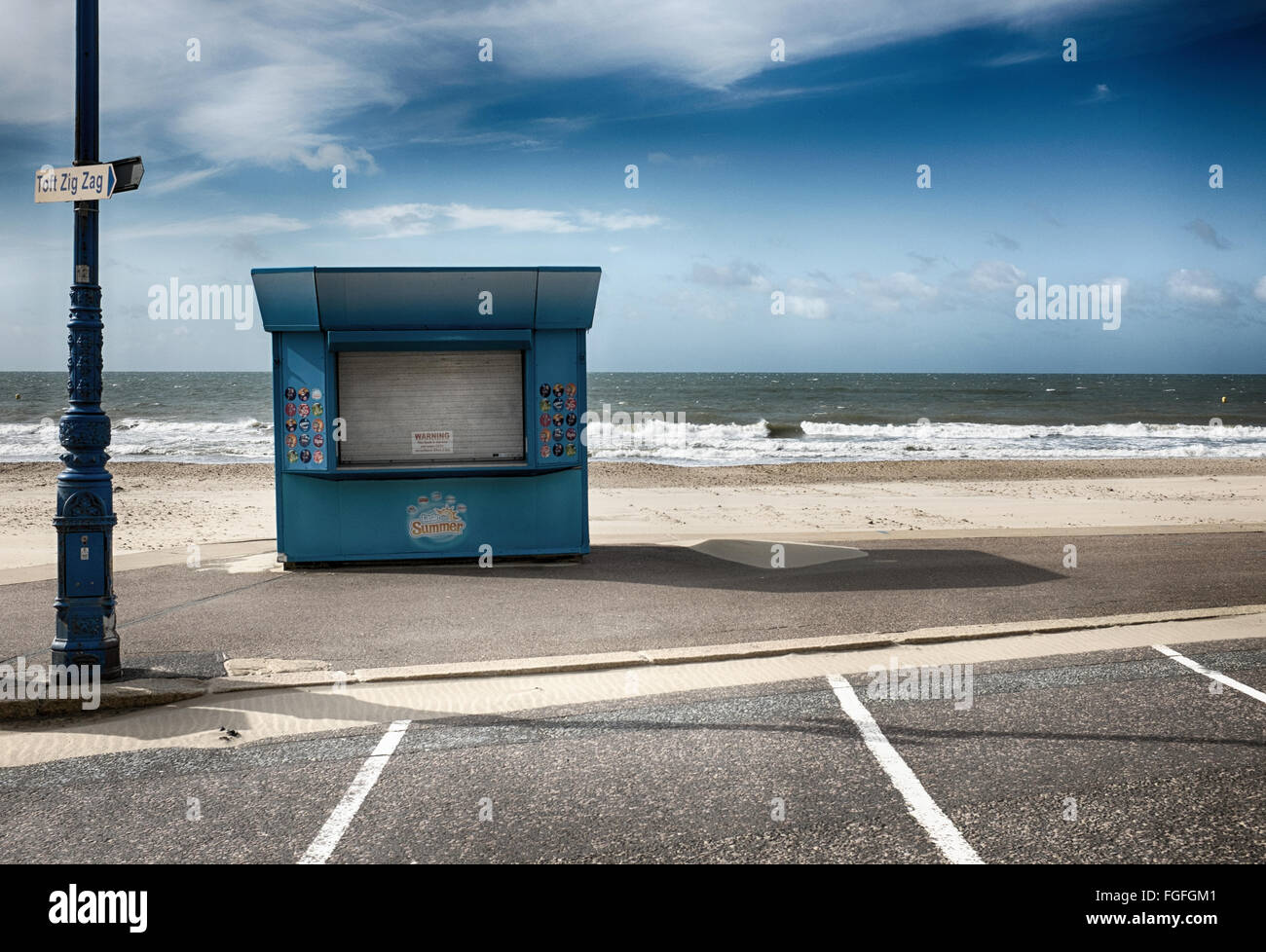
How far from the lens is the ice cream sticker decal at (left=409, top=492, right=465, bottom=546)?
396 inches

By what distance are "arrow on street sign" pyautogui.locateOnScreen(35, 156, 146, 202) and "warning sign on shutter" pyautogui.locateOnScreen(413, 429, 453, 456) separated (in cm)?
488

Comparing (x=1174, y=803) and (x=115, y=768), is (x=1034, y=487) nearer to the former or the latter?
(x=1174, y=803)

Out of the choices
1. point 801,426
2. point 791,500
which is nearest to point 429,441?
point 791,500

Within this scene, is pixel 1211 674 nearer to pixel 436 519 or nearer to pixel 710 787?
pixel 710 787

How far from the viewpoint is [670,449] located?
2925 centimetres

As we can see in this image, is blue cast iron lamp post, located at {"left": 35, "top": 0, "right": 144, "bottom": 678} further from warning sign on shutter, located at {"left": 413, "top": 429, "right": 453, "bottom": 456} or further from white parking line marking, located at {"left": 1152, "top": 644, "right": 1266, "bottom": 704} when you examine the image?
white parking line marking, located at {"left": 1152, "top": 644, "right": 1266, "bottom": 704}

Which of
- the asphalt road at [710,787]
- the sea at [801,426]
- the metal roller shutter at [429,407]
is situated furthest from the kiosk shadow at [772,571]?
the sea at [801,426]

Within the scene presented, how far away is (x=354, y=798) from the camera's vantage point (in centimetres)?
429

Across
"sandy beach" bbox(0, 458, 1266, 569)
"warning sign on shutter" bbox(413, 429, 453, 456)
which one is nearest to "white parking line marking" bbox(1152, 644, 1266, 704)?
"sandy beach" bbox(0, 458, 1266, 569)

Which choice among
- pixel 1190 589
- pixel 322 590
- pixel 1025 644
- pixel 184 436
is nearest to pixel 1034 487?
pixel 1190 589
